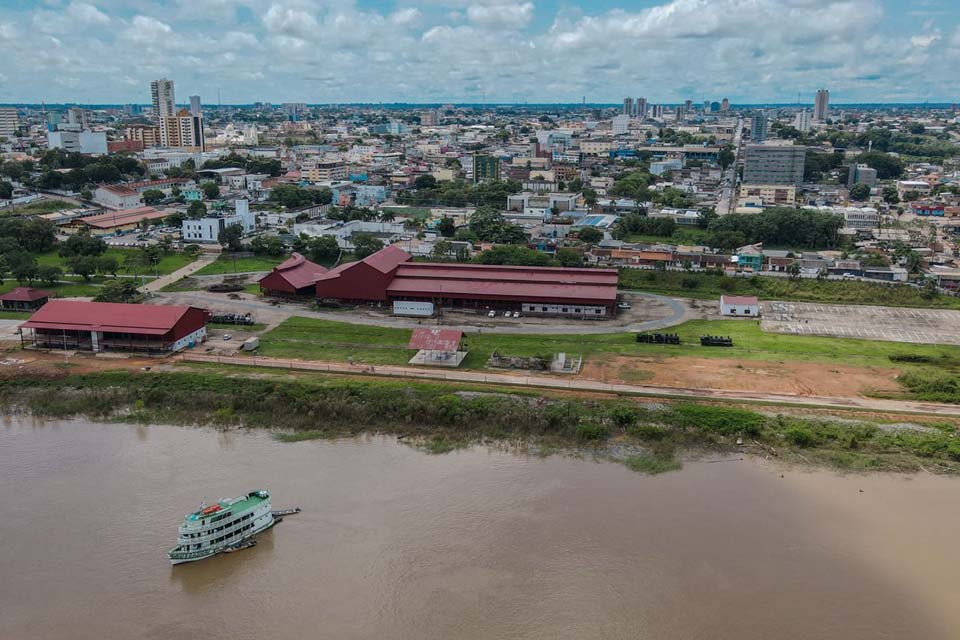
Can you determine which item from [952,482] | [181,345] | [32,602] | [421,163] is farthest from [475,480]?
[421,163]

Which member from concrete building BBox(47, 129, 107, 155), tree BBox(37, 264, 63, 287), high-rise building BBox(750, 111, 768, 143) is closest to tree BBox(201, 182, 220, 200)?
tree BBox(37, 264, 63, 287)

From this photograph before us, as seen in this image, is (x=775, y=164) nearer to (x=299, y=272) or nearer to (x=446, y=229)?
(x=446, y=229)

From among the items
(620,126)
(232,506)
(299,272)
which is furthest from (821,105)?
(232,506)

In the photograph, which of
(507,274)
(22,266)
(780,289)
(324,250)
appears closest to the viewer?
(507,274)

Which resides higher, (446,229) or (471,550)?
(446,229)

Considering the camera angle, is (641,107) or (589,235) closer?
(589,235)

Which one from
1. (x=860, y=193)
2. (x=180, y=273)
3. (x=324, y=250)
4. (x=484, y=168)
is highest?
(x=484, y=168)

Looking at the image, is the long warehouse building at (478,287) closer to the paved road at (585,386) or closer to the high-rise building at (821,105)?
the paved road at (585,386)

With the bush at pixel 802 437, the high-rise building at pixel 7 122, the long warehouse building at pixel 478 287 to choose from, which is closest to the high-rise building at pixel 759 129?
the long warehouse building at pixel 478 287
